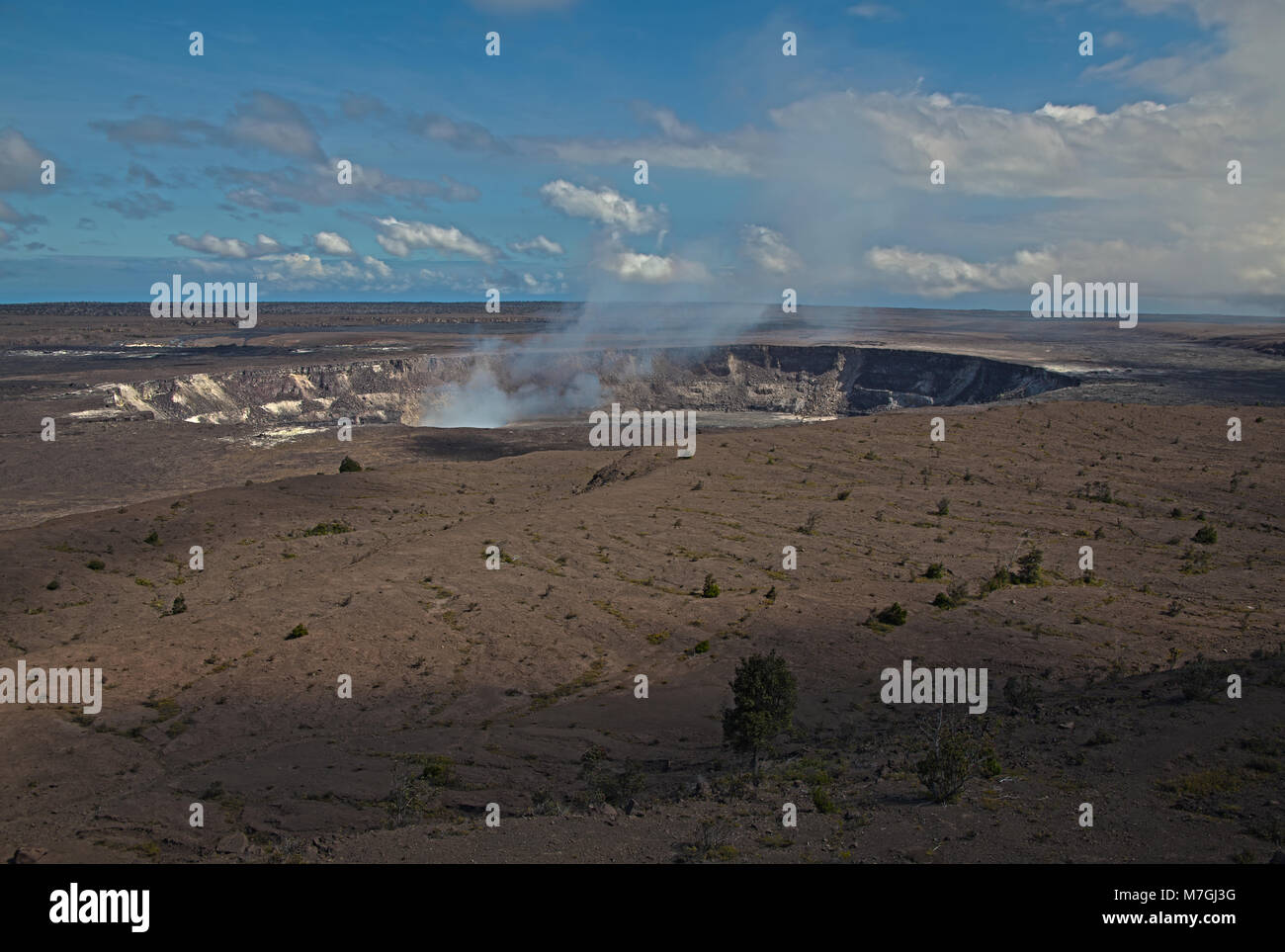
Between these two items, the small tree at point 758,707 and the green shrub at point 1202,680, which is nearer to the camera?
the small tree at point 758,707

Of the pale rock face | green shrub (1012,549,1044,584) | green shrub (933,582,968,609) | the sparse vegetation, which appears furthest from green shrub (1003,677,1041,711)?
the pale rock face

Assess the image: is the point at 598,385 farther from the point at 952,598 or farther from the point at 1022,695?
the point at 1022,695

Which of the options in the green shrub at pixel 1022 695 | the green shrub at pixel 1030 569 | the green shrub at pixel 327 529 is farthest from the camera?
the green shrub at pixel 327 529

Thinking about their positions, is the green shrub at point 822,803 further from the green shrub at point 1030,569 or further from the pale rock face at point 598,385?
the pale rock face at point 598,385

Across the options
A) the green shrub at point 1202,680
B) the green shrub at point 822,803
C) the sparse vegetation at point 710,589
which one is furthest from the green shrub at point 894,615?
the green shrub at point 822,803

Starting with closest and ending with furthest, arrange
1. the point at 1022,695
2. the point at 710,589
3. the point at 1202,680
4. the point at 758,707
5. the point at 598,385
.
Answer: the point at 758,707
the point at 1202,680
the point at 1022,695
the point at 710,589
the point at 598,385

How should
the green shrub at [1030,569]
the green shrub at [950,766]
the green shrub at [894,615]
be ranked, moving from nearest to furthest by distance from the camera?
the green shrub at [950,766], the green shrub at [894,615], the green shrub at [1030,569]

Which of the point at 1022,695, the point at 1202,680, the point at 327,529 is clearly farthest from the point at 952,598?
the point at 327,529
